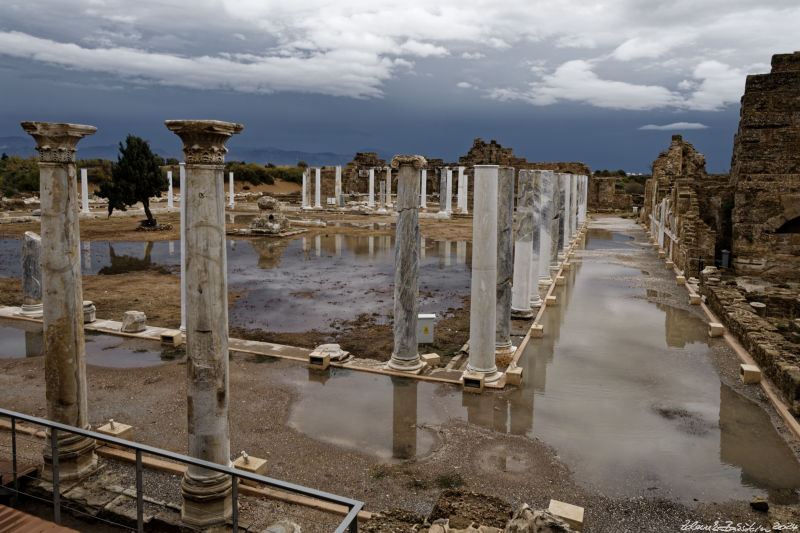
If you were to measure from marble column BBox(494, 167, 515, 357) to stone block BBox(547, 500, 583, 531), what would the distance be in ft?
17.3

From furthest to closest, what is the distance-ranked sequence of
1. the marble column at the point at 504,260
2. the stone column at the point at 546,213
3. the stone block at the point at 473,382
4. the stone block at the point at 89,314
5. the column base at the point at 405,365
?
the stone column at the point at 546,213 → the stone block at the point at 89,314 → the marble column at the point at 504,260 → the column base at the point at 405,365 → the stone block at the point at 473,382

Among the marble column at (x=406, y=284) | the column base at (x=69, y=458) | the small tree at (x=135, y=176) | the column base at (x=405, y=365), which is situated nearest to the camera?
the column base at (x=69, y=458)

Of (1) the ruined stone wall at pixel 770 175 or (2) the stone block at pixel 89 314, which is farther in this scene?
(1) the ruined stone wall at pixel 770 175

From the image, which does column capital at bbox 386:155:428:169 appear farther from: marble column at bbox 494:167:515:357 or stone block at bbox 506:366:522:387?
stone block at bbox 506:366:522:387

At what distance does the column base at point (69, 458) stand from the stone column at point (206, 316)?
155cm

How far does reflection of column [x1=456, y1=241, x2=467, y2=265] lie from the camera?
2446cm

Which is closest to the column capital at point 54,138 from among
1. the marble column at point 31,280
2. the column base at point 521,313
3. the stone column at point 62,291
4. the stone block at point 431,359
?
the stone column at point 62,291

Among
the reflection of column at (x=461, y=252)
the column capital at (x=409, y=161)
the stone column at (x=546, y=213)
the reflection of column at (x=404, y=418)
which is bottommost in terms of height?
the reflection of column at (x=404, y=418)

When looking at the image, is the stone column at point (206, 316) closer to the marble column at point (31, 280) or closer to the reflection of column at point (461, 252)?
the marble column at point (31, 280)

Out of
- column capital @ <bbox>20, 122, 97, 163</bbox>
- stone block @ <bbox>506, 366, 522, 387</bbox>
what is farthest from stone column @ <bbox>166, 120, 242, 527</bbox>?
stone block @ <bbox>506, 366, 522, 387</bbox>

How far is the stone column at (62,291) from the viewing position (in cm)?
600

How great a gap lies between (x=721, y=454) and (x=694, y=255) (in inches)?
576

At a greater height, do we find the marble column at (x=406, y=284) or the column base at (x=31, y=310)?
the marble column at (x=406, y=284)

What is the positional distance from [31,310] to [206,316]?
10558 mm
